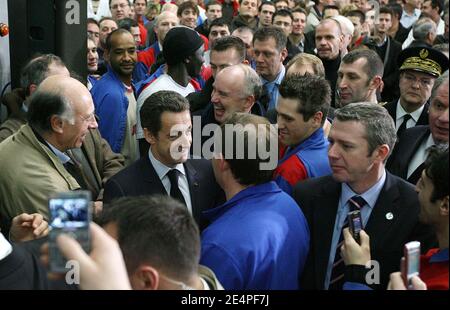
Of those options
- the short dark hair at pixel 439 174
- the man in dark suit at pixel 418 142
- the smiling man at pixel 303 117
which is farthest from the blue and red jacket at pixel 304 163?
the short dark hair at pixel 439 174

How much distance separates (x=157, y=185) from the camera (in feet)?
11.4

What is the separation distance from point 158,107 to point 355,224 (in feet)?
4.07

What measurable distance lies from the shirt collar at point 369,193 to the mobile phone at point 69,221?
78.5 inches

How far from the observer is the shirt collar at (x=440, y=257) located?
7.66ft

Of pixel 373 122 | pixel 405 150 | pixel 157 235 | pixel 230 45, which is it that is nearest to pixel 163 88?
pixel 230 45

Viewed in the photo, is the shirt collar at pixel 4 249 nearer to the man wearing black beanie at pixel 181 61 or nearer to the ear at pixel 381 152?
the ear at pixel 381 152

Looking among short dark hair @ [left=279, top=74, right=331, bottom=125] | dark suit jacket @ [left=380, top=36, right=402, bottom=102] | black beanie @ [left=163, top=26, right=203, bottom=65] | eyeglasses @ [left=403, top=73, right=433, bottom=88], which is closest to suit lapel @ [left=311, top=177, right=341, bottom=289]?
short dark hair @ [left=279, top=74, right=331, bottom=125]

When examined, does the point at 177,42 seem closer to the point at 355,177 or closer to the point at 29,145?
the point at 29,145

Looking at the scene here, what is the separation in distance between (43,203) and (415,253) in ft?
6.61

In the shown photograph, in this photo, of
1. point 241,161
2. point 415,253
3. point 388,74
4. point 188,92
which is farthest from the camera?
point 388,74

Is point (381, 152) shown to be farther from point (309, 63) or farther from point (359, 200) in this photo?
point (309, 63)

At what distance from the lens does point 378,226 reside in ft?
10.1

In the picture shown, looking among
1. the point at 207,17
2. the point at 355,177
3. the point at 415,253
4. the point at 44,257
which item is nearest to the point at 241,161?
the point at 355,177

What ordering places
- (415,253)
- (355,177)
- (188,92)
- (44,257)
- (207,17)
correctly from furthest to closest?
(207,17)
(188,92)
(355,177)
(415,253)
(44,257)
